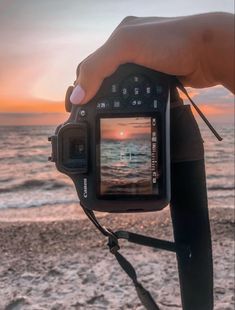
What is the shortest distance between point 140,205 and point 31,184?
3315 mm

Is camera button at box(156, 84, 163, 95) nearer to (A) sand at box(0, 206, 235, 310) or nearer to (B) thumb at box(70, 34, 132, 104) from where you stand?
(B) thumb at box(70, 34, 132, 104)

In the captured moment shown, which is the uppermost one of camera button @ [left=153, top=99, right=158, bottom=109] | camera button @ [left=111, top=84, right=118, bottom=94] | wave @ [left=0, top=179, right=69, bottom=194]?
camera button @ [left=111, top=84, right=118, bottom=94]

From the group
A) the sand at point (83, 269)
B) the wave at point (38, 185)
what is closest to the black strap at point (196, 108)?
the sand at point (83, 269)

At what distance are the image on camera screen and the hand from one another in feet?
0.24

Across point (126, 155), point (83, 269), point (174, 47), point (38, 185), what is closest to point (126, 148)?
point (126, 155)

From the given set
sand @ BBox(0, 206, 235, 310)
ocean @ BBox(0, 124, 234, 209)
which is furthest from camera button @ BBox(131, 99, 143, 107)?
ocean @ BBox(0, 124, 234, 209)

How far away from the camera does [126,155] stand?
0.48 metres

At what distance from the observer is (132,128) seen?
1.58 ft

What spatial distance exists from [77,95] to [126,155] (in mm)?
73

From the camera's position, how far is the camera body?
47cm

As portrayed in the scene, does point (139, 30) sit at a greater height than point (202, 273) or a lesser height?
greater

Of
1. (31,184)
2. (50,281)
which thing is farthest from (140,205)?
(31,184)

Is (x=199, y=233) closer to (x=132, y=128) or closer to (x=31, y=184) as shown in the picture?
(x=132, y=128)

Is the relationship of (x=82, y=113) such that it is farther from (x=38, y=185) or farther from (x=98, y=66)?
(x=38, y=185)
